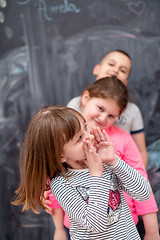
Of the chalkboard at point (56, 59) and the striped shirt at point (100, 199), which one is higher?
the chalkboard at point (56, 59)

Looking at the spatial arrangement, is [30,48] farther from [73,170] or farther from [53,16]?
[73,170]

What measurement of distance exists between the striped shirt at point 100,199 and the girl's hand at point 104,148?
31 millimetres

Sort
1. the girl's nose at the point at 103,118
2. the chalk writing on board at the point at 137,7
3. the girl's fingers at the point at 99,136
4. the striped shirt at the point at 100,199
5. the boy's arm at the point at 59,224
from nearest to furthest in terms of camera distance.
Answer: the striped shirt at the point at 100,199
the girl's fingers at the point at 99,136
the girl's nose at the point at 103,118
the boy's arm at the point at 59,224
the chalk writing on board at the point at 137,7

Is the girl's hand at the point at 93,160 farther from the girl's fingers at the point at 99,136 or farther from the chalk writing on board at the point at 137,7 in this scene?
the chalk writing on board at the point at 137,7

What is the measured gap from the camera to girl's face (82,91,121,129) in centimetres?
134

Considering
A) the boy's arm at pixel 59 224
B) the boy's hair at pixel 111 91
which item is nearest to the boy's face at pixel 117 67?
the boy's hair at pixel 111 91

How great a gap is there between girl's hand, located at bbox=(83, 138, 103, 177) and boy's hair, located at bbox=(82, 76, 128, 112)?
0.42 meters

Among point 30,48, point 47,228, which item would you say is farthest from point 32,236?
point 30,48

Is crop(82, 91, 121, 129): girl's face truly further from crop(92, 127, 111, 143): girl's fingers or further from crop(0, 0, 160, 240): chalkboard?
crop(0, 0, 160, 240): chalkboard

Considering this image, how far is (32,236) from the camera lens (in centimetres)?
215

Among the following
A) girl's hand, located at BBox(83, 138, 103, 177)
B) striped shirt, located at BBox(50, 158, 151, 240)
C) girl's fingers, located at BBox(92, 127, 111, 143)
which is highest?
girl's fingers, located at BBox(92, 127, 111, 143)

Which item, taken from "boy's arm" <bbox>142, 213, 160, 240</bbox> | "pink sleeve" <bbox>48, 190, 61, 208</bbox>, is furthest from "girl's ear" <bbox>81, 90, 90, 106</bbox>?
"boy's arm" <bbox>142, 213, 160, 240</bbox>

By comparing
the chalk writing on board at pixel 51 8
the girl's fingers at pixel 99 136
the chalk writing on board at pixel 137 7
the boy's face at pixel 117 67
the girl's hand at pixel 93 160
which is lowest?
the girl's hand at pixel 93 160

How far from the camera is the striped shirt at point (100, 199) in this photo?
3.14 ft
